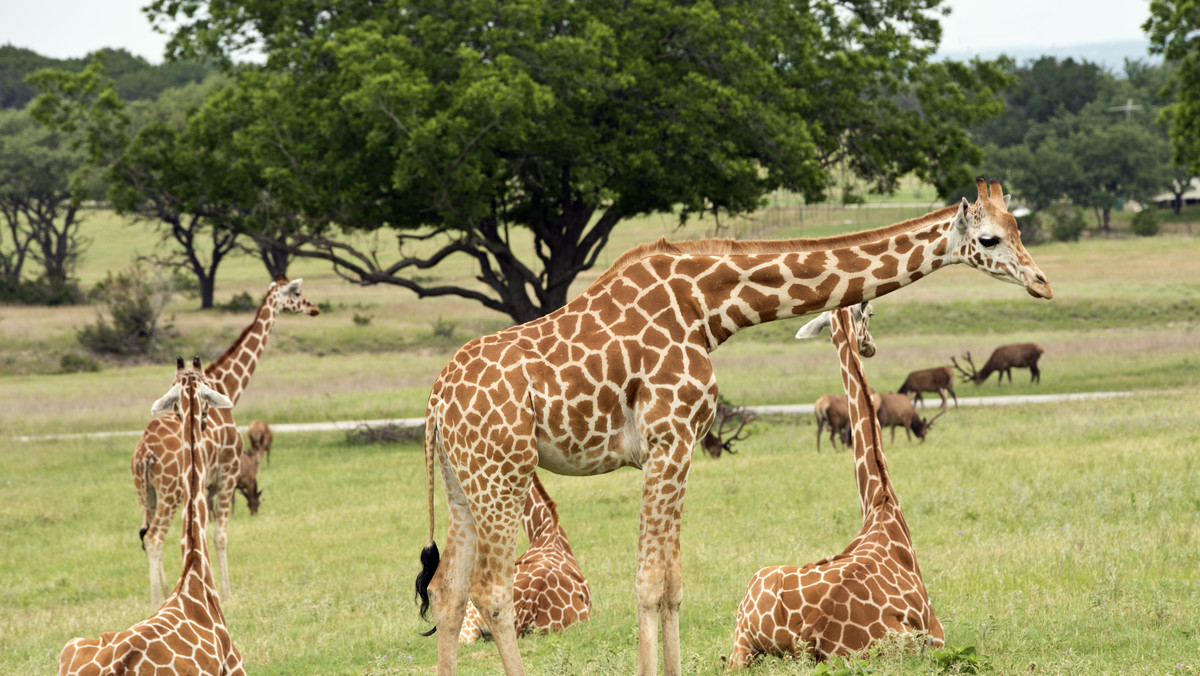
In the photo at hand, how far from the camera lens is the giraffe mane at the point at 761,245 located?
20.9 ft

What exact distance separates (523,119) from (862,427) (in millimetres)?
13821

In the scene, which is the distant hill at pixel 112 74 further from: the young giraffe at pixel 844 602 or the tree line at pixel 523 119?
the young giraffe at pixel 844 602

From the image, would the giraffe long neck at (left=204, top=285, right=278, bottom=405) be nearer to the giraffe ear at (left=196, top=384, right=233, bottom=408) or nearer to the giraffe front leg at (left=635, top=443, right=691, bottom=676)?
the giraffe ear at (left=196, top=384, right=233, bottom=408)

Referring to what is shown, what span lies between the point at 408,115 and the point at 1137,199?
2955 inches

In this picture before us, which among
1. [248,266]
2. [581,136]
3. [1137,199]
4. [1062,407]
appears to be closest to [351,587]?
[581,136]

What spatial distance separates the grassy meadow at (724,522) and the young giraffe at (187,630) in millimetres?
1616

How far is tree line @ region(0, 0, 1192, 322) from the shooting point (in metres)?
21.4

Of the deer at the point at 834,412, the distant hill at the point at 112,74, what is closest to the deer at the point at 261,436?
the deer at the point at 834,412

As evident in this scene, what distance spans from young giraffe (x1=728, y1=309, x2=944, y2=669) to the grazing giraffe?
6.70 feet

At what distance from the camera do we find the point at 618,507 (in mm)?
16219

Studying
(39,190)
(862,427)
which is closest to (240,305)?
(39,190)

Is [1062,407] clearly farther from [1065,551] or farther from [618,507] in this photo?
[1065,551]

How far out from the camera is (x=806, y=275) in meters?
6.41

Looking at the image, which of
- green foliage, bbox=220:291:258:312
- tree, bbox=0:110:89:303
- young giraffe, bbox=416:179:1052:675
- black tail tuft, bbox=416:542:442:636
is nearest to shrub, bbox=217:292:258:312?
green foliage, bbox=220:291:258:312
